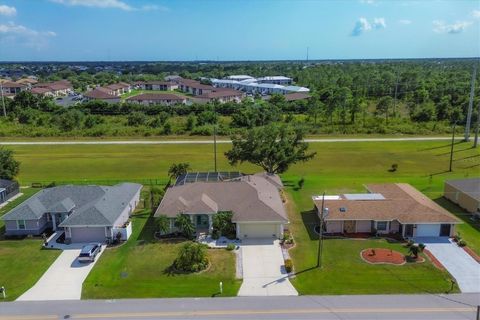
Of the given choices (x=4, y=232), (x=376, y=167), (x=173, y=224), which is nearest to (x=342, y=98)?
(x=376, y=167)

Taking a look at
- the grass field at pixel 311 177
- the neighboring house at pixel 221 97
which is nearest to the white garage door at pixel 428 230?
the grass field at pixel 311 177

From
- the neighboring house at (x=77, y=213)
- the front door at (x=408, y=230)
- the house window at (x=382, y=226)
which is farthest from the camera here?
Result: the house window at (x=382, y=226)

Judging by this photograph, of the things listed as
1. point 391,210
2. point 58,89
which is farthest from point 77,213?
point 58,89

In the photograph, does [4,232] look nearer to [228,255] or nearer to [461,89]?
[228,255]

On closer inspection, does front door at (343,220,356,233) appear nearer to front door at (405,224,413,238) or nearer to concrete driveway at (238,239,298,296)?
front door at (405,224,413,238)

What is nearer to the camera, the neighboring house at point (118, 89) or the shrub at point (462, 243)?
the shrub at point (462, 243)

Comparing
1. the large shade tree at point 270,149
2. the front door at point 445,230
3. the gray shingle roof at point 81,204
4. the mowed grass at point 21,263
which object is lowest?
the mowed grass at point 21,263

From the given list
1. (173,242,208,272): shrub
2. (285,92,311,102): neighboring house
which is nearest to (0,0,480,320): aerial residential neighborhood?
(173,242,208,272): shrub

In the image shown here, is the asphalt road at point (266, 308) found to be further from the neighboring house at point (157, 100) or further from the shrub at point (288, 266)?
the neighboring house at point (157, 100)
